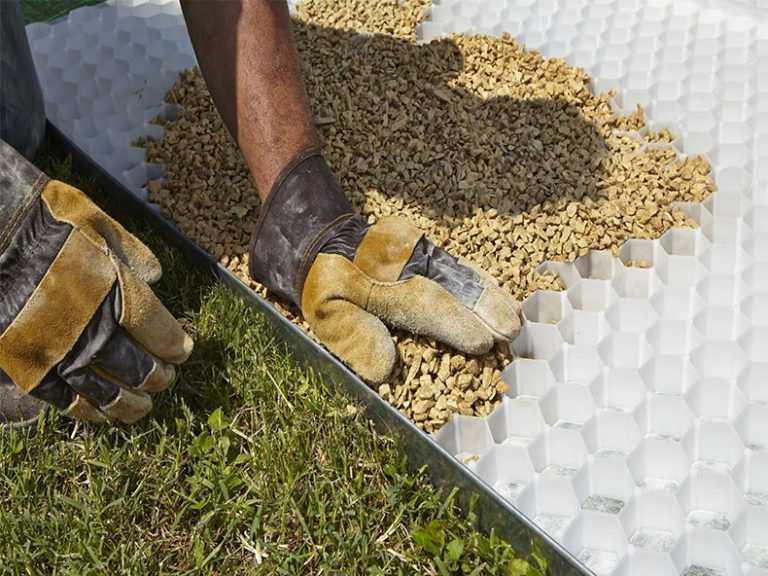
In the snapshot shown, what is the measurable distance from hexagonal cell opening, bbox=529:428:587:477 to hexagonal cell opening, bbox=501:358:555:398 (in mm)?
127

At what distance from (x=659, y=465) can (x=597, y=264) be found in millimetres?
593

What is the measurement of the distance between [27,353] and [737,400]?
1473mm

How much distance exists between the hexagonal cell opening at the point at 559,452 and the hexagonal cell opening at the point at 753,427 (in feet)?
1.09

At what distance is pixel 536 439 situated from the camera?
202 cm

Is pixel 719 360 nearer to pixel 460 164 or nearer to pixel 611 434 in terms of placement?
pixel 611 434

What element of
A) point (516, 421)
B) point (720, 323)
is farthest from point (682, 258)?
point (516, 421)

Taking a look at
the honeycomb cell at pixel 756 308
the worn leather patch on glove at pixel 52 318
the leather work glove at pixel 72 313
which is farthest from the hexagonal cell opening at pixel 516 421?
the worn leather patch on glove at pixel 52 318

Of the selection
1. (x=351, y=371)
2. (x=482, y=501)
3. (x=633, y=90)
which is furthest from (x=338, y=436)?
(x=633, y=90)

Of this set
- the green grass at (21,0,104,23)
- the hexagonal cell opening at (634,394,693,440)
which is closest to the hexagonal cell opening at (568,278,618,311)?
the hexagonal cell opening at (634,394,693,440)

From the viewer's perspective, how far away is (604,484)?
195 centimetres

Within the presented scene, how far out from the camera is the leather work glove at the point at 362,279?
209 centimetres

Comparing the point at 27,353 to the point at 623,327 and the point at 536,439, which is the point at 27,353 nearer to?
the point at 536,439

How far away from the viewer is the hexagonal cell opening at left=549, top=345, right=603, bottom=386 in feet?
7.04

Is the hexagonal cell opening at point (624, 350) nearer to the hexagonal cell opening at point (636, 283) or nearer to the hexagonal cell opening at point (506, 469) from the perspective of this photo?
the hexagonal cell opening at point (636, 283)
